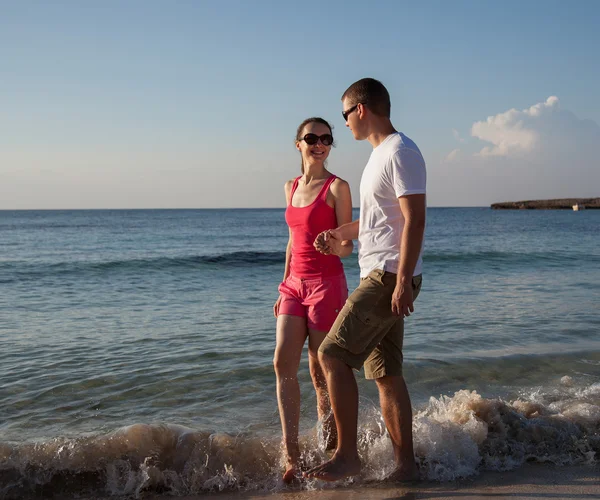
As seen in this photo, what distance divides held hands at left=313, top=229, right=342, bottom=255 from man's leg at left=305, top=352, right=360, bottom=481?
2.01 feet

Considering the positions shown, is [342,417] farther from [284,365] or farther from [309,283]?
[309,283]

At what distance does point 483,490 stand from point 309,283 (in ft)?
5.31

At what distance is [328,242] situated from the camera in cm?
364

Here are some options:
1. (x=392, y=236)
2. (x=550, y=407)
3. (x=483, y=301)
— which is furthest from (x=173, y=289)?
(x=392, y=236)

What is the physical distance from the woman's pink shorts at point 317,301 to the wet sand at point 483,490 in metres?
0.98

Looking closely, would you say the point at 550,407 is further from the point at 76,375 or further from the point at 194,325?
the point at 194,325

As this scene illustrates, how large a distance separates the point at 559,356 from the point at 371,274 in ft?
15.0

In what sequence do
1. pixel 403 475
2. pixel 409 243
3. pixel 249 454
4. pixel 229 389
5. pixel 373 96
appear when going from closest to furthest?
1. pixel 409 243
2. pixel 373 96
3. pixel 403 475
4. pixel 249 454
5. pixel 229 389

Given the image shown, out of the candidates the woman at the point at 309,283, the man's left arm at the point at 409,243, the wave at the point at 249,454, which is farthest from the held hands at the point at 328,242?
the wave at the point at 249,454

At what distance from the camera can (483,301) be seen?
11.3 meters

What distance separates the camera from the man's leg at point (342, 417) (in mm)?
3459

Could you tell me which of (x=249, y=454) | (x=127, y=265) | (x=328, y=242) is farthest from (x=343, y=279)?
(x=127, y=265)

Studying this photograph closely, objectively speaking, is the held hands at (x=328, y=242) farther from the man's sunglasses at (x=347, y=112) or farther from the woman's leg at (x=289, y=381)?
the man's sunglasses at (x=347, y=112)

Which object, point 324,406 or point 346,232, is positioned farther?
point 324,406
